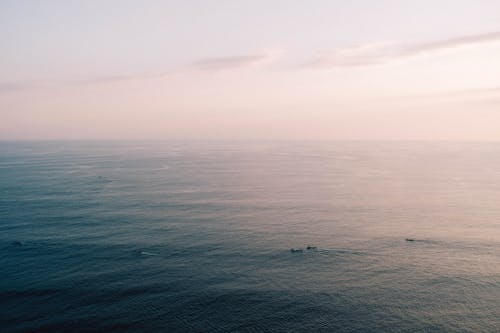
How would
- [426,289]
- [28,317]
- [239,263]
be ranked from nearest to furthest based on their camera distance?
[28,317] < [426,289] < [239,263]

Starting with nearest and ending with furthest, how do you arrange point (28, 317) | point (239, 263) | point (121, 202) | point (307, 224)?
point (28, 317)
point (239, 263)
point (307, 224)
point (121, 202)

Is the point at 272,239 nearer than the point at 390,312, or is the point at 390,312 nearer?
the point at 390,312

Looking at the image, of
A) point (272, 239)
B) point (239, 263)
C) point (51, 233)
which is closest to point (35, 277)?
point (51, 233)

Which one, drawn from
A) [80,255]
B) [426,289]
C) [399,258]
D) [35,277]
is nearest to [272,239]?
[399,258]

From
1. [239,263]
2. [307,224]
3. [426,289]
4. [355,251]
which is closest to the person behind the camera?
[426,289]

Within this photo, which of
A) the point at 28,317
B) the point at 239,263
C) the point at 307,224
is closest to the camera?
the point at 28,317

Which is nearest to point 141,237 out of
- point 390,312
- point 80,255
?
point 80,255

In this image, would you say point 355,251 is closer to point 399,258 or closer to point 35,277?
point 399,258

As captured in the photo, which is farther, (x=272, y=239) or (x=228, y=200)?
(x=228, y=200)

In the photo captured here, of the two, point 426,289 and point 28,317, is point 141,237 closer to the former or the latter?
point 28,317
